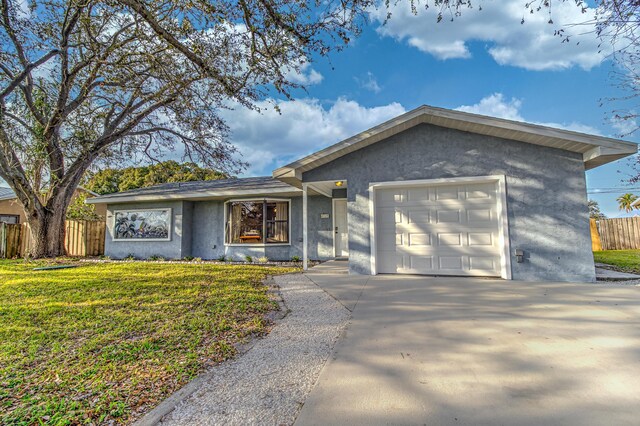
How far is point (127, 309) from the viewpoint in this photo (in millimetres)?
4719

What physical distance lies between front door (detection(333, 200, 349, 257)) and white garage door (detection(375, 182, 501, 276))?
3.55 meters

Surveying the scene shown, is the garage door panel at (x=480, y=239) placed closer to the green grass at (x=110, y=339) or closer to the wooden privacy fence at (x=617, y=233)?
the green grass at (x=110, y=339)

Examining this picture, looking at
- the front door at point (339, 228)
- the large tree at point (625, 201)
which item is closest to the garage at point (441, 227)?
the front door at point (339, 228)

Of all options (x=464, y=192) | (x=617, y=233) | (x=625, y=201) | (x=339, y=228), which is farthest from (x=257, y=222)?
(x=625, y=201)

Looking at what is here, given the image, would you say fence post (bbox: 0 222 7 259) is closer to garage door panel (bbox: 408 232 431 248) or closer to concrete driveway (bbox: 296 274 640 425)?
concrete driveway (bbox: 296 274 640 425)

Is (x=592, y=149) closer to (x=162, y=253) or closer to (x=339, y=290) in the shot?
(x=339, y=290)

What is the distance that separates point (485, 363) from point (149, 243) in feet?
43.7

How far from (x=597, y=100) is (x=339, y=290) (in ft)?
20.3

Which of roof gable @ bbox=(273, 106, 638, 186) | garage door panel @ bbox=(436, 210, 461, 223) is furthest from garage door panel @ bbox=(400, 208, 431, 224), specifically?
roof gable @ bbox=(273, 106, 638, 186)

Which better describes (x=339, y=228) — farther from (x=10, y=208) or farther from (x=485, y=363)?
(x=10, y=208)

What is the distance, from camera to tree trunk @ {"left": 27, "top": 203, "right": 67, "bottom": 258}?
11.7 metres

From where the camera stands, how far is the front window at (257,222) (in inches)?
462

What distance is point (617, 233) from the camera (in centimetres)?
1484

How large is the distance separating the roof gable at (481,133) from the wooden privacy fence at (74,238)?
12.5m
